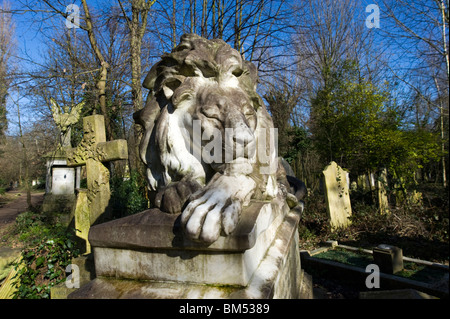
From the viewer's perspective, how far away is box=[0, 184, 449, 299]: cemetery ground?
3.29 meters

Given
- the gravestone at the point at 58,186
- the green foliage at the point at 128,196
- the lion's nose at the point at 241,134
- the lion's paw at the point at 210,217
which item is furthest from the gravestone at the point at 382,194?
the gravestone at the point at 58,186

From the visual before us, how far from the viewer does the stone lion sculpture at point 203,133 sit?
168 centimetres

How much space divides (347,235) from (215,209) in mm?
6099

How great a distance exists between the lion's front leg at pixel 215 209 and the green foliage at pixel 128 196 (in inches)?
211

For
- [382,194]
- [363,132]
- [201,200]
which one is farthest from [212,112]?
[363,132]

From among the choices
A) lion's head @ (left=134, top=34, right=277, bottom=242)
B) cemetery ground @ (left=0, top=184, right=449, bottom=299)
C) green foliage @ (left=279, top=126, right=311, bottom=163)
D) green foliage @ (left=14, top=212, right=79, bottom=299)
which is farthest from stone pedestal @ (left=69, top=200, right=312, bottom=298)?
green foliage @ (left=279, top=126, right=311, bottom=163)

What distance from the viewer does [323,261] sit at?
4.57m

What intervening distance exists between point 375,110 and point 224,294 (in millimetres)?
9408

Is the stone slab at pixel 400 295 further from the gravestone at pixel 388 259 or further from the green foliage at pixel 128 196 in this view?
the green foliage at pixel 128 196

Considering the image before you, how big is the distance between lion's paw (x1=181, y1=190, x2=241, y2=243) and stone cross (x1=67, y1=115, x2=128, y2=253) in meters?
3.53

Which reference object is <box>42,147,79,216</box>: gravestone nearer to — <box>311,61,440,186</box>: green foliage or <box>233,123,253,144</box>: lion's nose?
<box>311,61,440,186</box>: green foliage

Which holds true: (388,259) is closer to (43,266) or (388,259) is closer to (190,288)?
(190,288)
